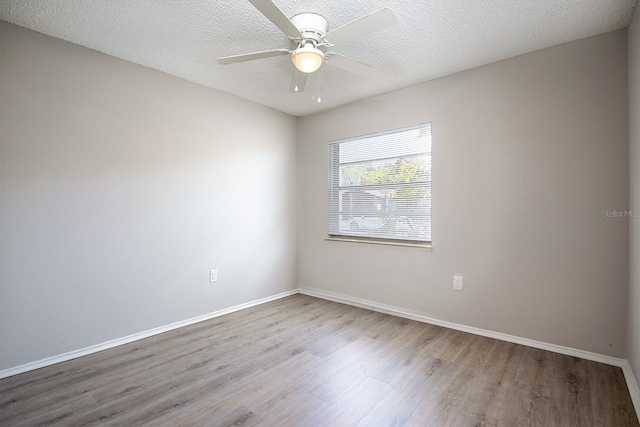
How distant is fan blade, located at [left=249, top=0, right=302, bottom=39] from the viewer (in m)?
1.46

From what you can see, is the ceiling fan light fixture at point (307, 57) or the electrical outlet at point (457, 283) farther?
the electrical outlet at point (457, 283)

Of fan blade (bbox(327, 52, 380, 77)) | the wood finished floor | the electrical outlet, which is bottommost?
the wood finished floor

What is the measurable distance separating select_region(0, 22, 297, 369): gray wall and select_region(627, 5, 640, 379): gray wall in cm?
322

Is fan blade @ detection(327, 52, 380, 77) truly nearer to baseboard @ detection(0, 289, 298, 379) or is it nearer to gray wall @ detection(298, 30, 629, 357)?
gray wall @ detection(298, 30, 629, 357)

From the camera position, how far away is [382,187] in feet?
11.2

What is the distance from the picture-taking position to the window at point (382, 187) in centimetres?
312

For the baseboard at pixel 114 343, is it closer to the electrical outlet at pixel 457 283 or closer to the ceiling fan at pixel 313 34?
the electrical outlet at pixel 457 283

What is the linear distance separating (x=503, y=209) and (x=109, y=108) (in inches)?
134

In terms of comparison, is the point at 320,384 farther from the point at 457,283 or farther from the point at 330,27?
the point at 330,27

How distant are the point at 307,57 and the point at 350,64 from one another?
39cm

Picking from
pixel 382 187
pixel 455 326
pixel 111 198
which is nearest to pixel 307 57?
pixel 382 187

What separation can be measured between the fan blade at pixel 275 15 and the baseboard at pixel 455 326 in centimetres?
271

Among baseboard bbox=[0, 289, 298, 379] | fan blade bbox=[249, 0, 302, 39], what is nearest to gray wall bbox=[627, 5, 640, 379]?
fan blade bbox=[249, 0, 302, 39]

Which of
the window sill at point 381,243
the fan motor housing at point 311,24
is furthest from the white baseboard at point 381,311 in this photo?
the fan motor housing at point 311,24
